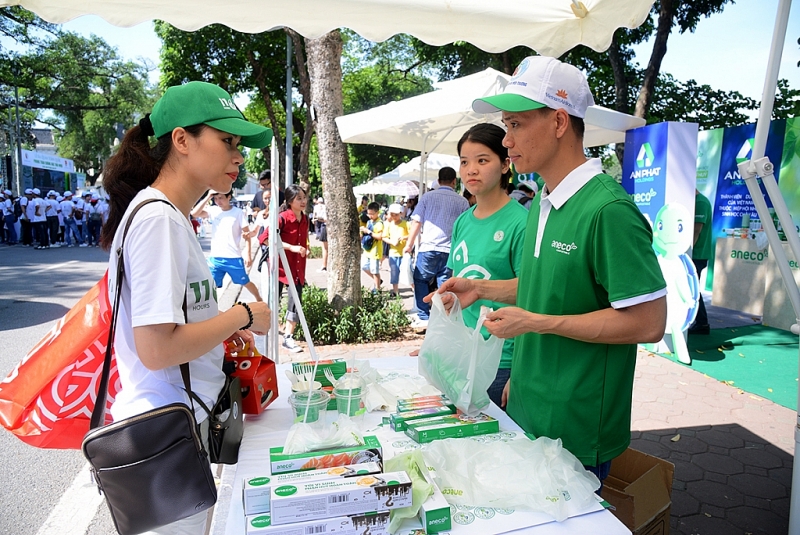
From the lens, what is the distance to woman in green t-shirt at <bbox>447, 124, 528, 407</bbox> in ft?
8.21

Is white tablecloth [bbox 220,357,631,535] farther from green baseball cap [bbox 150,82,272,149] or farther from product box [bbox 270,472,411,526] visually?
green baseball cap [bbox 150,82,272,149]

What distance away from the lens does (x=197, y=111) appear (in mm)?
1605

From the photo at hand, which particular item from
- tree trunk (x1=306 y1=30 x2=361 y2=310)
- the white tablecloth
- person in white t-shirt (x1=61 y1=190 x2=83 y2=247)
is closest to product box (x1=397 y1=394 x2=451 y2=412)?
the white tablecloth

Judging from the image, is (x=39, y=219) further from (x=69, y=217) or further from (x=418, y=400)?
(x=418, y=400)

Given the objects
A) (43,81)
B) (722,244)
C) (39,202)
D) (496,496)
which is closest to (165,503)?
(496,496)

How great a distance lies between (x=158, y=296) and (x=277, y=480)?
0.57 meters

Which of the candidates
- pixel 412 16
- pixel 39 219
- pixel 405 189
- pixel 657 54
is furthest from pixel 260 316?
pixel 39 219

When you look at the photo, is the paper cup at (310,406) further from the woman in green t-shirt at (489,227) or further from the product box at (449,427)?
the woman in green t-shirt at (489,227)

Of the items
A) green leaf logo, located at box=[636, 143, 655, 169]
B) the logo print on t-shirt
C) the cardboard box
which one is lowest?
the cardboard box

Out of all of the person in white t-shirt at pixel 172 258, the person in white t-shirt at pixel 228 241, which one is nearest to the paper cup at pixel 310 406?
the person in white t-shirt at pixel 172 258

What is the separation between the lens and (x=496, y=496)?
1.43 m

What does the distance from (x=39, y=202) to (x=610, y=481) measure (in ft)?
69.4

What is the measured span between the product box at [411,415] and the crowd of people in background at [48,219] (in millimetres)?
19796

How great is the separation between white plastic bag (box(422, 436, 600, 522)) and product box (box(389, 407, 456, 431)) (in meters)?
0.23
